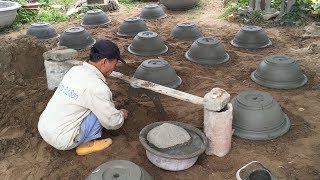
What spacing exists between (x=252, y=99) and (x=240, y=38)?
330 centimetres

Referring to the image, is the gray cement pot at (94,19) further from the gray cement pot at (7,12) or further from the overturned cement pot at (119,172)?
the overturned cement pot at (119,172)

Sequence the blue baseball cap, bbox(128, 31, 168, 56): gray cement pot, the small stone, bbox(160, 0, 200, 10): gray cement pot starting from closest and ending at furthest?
1. the blue baseball cap
2. the small stone
3. bbox(128, 31, 168, 56): gray cement pot
4. bbox(160, 0, 200, 10): gray cement pot

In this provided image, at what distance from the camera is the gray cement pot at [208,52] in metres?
6.25

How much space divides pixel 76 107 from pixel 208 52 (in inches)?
131

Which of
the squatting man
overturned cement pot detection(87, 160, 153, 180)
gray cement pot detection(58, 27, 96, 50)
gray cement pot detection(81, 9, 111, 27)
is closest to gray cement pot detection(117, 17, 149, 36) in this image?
gray cement pot detection(58, 27, 96, 50)

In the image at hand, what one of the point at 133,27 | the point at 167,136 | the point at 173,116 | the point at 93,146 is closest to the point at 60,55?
the point at 93,146

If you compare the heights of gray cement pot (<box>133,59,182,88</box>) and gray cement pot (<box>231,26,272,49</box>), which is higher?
gray cement pot (<box>133,59,182,88</box>)

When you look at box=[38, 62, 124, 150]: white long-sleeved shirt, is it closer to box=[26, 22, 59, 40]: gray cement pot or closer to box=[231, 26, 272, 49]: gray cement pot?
box=[231, 26, 272, 49]: gray cement pot

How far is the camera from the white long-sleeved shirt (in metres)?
3.44

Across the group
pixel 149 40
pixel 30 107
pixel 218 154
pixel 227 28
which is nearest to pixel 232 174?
pixel 218 154

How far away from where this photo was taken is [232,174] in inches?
136

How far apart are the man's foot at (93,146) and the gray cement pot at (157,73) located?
1570 millimetres

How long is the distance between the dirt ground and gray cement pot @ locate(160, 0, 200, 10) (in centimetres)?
306

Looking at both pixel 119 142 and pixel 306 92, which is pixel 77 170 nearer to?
pixel 119 142
